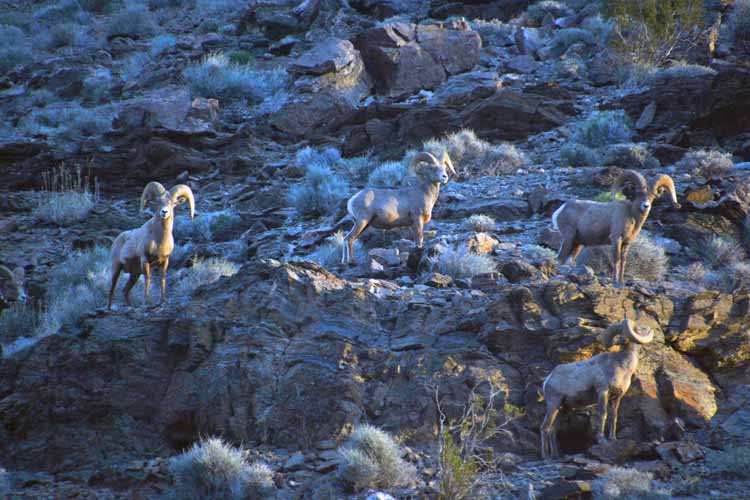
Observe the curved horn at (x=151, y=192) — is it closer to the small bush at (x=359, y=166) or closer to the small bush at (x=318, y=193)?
the small bush at (x=318, y=193)

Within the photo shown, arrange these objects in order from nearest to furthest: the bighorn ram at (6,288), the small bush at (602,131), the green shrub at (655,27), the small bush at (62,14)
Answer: the bighorn ram at (6,288), the small bush at (602,131), the green shrub at (655,27), the small bush at (62,14)

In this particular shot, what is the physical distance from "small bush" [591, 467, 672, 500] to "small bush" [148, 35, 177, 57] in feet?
78.9

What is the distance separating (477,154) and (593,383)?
1061cm

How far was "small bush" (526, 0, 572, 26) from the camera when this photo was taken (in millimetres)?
28062

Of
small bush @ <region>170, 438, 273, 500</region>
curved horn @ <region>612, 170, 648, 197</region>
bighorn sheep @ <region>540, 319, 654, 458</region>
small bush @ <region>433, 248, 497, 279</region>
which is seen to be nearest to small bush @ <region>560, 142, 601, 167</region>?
curved horn @ <region>612, 170, 648, 197</region>

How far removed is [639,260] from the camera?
37.6ft

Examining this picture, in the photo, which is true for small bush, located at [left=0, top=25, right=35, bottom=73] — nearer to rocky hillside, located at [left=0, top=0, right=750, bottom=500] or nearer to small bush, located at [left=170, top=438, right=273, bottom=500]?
rocky hillside, located at [left=0, top=0, right=750, bottom=500]

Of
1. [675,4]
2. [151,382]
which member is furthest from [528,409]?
[675,4]

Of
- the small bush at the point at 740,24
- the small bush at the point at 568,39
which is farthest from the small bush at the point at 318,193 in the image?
the small bush at the point at 740,24

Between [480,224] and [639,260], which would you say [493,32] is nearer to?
[480,224]

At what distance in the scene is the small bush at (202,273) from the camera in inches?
457

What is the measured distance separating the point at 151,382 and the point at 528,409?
3561 mm

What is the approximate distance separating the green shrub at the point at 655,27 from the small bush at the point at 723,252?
10.8m

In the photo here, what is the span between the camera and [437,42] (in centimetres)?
2366
